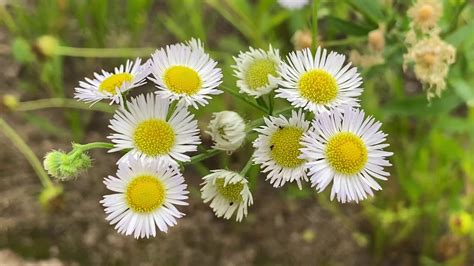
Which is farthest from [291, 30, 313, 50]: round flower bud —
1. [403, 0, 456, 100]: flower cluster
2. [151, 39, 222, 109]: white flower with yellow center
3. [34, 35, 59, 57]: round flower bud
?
[34, 35, 59, 57]: round flower bud

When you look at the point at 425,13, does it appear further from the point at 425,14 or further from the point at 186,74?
the point at 186,74

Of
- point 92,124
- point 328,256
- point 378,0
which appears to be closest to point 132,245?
point 92,124

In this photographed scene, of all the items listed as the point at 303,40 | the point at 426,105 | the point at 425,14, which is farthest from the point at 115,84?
the point at 426,105

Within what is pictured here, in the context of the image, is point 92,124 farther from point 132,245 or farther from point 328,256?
point 328,256

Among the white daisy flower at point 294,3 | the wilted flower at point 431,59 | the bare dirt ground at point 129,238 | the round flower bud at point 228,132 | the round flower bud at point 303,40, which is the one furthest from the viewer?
the bare dirt ground at point 129,238

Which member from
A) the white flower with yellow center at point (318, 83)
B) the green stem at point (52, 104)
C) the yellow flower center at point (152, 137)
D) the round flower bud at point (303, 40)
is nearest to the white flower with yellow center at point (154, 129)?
the yellow flower center at point (152, 137)

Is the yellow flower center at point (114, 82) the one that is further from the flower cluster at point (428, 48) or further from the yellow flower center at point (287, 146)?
the flower cluster at point (428, 48)
